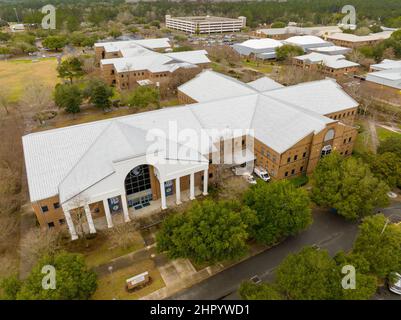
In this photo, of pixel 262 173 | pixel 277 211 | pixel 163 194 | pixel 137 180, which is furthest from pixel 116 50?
pixel 277 211

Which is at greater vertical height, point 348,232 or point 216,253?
point 216,253

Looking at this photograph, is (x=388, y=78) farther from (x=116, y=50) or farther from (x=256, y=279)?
(x=116, y=50)

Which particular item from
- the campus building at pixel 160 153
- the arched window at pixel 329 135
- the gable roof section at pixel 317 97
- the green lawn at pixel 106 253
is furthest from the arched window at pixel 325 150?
the green lawn at pixel 106 253

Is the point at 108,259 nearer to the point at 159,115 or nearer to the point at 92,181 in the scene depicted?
the point at 92,181

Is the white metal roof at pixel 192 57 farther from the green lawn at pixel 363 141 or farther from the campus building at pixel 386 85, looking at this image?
the green lawn at pixel 363 141

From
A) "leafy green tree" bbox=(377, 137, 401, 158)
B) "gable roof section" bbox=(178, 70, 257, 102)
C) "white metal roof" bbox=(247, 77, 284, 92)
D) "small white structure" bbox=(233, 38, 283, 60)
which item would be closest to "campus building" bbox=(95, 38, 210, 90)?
"gable roof section" bbox=(178, 70, 257, 102)

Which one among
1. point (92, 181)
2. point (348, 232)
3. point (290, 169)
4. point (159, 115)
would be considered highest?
point (159, 115)
